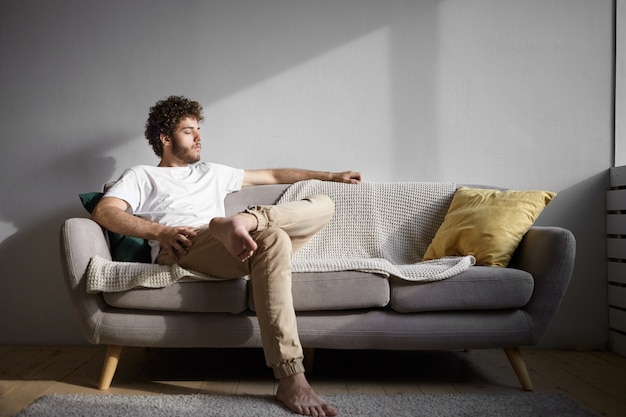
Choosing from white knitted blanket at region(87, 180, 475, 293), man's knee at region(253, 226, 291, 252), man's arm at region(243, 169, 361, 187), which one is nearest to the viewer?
man's knee at region(253, 226, 291, 252)

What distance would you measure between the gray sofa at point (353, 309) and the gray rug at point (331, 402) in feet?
0.56

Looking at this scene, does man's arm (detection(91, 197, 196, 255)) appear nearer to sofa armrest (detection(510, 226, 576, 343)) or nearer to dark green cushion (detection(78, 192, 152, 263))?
dark green cushion (detection(78, 192, 152, 263))

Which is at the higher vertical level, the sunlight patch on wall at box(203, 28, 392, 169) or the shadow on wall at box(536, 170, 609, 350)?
the sunlight patch on wall at box(203, 28, 392, 169)

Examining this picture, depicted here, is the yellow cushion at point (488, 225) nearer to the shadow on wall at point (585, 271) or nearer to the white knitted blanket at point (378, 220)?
the white knitted blanket at point (378, 220)

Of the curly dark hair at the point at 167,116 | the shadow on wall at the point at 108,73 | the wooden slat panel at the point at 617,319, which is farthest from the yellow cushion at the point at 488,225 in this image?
the curly dark hair at the point at 167,116

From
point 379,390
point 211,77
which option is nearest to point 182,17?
point 211,77

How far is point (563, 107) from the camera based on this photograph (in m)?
2.82

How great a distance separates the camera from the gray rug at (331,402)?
1.71m

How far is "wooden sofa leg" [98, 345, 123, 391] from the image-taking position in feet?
6.65

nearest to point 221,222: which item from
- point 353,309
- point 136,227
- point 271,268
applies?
point 271,268

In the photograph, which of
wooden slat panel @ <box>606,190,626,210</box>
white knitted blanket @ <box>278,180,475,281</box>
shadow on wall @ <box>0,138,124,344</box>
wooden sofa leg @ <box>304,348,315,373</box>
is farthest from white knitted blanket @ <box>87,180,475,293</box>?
shadow on wall @ <box>0,138,124,344</box>

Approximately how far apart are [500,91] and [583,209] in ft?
2.32

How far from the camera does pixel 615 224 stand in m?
2.71

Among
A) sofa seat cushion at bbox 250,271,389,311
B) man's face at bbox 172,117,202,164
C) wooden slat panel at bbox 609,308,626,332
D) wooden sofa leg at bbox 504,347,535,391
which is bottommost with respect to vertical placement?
wooden slat panel at bbox 609,308,626,332
